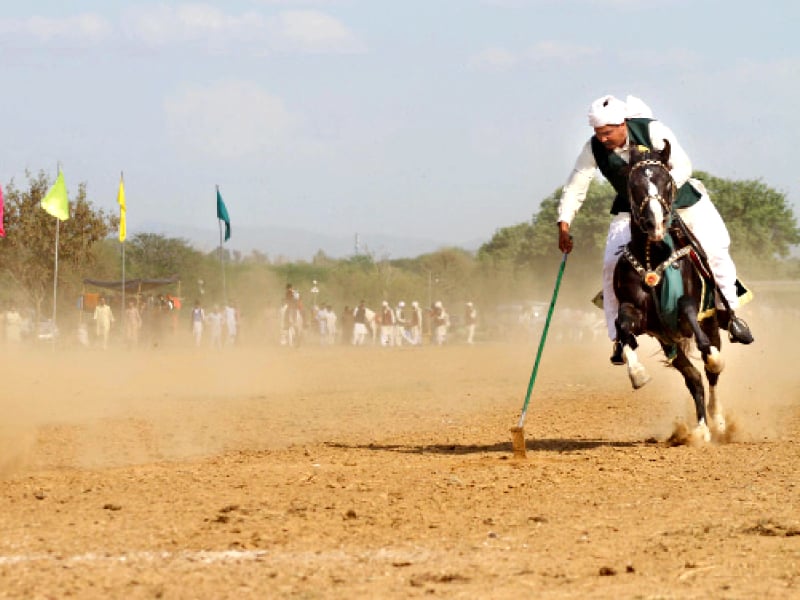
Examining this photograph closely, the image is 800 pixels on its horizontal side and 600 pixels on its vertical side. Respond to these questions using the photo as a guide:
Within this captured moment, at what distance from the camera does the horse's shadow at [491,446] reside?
11711 millimetres

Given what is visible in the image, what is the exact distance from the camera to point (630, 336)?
11.3 m

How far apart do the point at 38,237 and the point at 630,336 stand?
126ft

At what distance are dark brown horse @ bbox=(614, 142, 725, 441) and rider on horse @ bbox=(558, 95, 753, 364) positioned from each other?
208mm

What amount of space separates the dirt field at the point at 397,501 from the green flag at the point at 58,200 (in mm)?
20185

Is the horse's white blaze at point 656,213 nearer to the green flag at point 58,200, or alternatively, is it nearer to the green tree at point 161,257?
the green flag at point 58,200

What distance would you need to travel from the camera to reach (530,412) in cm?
1622

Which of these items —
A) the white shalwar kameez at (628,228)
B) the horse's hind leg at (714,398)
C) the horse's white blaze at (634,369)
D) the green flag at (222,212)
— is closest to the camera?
the horse's white blaze at (634,369)

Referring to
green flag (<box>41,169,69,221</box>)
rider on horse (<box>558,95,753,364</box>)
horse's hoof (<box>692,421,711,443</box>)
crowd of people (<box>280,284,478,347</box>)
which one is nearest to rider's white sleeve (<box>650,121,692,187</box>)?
rider on horse (<box>558,95,753,364</box>)

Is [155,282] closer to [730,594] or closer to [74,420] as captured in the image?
[74,420]

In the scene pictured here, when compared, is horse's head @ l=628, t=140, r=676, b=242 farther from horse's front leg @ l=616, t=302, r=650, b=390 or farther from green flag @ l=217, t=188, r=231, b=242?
green flag @ l=217, t=188, r=231, b=242

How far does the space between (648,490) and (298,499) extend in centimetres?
221

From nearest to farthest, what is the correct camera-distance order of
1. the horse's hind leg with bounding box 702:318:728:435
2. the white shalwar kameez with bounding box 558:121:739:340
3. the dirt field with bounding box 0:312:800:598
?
1. the dirt field with bounding box 0:312:800:598
2. the white shalwar kameez with bounding box 558:121:739:340
3. the horse's hind leg with bounding box 702:318:728:435

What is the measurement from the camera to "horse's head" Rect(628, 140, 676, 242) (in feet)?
35.7

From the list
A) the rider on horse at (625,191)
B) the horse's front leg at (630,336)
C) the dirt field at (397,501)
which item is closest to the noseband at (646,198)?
the rider on horse at (625,191)
